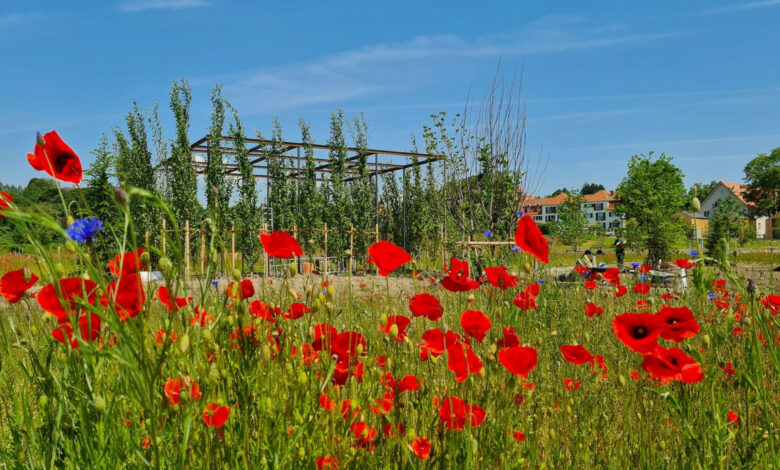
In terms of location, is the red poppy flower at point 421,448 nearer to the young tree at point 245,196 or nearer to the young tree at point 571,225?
the young tree at point 245,196

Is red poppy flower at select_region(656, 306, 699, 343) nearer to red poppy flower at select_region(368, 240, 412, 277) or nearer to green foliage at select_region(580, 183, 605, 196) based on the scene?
red poppy flower at select_region(368, 240, 412, 277)

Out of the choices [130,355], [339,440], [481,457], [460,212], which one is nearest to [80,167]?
[130,355]

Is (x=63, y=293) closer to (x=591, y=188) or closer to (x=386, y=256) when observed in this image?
(x=386, y=256)

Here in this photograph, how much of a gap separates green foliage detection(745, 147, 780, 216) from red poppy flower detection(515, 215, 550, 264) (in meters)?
61.4

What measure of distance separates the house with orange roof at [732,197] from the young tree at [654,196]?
32.2 meters

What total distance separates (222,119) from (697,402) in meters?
14.1

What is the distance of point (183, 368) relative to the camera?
4.37ft

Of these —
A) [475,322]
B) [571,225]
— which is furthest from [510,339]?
[571,225]

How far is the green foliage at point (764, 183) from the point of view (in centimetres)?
5122

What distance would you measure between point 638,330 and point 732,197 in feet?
223

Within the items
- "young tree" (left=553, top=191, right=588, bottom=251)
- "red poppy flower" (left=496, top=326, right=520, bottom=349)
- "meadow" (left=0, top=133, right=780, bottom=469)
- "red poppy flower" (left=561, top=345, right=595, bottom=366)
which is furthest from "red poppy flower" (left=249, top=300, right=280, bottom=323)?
"young tree" (left=553, top=191, right=588, bottom=251)

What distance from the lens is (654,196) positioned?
22109 millimetres

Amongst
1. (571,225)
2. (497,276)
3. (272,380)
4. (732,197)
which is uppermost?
(732,197)

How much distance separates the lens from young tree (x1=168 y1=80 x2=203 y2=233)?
13.5 meters
